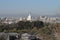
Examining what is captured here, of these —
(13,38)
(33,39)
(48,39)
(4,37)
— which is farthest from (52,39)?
(4,37)

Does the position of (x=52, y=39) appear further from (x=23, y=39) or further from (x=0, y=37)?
(x=0, y=37)

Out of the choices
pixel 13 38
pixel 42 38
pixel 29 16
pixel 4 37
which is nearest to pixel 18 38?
pixel 13 38

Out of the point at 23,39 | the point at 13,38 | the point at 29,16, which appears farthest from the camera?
the point at 29,16

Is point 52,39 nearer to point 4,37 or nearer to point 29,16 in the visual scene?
point 4,37

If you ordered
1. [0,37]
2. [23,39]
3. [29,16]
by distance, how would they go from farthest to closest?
[29,16], [23,39], [0,37]

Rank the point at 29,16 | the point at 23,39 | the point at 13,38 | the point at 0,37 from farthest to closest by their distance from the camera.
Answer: the point at 29,16
the point at 13,38
the point at 23,39
the point at 0,37

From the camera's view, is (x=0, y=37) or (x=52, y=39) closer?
(x=0, y=37)

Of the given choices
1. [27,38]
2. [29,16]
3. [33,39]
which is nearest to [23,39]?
[27,38]

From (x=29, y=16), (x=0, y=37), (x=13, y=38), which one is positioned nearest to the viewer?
(x=0, y=37)

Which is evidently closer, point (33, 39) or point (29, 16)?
point (33, 39)
